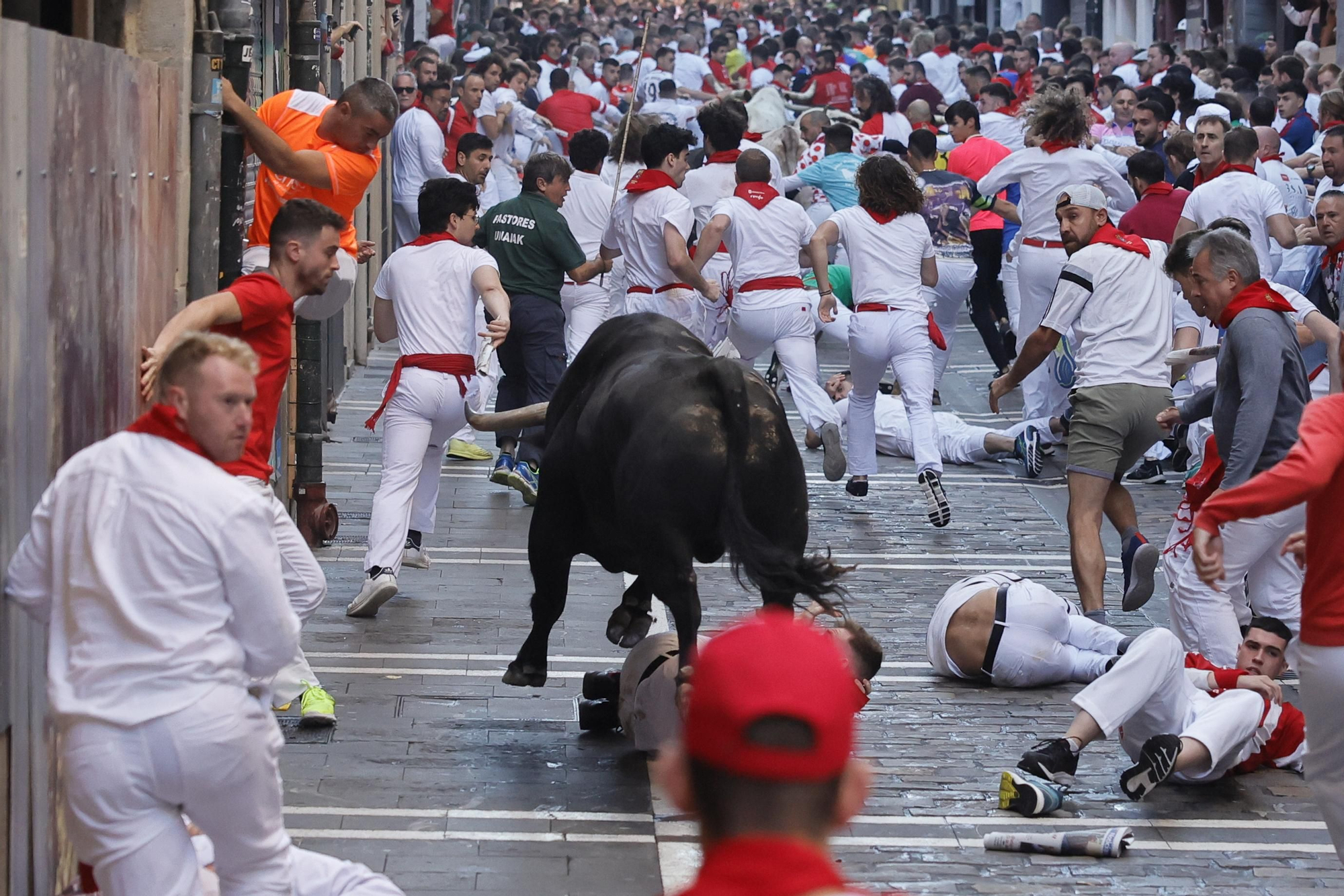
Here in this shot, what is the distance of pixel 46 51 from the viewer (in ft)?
15.9

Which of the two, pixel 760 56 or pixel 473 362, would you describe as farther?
pixel 760 56

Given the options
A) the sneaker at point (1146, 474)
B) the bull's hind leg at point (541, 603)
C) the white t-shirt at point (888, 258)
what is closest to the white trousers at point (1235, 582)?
the bull's hind leg at point (541, 603)

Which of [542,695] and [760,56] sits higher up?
[760,56]

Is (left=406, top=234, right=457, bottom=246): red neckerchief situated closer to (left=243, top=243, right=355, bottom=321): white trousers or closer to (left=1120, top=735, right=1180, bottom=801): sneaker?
(left=243, top=243, right=355, bottom=321): white trousers

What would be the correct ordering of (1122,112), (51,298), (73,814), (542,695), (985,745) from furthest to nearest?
(1122,112) → (542,695) → (985,745) → (51,298) → (73,814)

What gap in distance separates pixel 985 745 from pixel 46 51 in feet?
15.0

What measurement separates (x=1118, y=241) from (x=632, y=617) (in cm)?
365

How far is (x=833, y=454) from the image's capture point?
11266 mm

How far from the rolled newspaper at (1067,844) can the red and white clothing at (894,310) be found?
5.71 m

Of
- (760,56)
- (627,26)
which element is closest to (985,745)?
(760,56)

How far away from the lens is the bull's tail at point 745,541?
6.32 meters

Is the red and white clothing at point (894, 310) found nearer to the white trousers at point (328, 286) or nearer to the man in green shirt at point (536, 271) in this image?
the man in green shirt at point (536, 271)

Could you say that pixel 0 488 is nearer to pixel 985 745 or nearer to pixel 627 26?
pixel 985 745

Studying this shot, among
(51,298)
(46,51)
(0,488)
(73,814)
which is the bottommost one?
(73,814)
